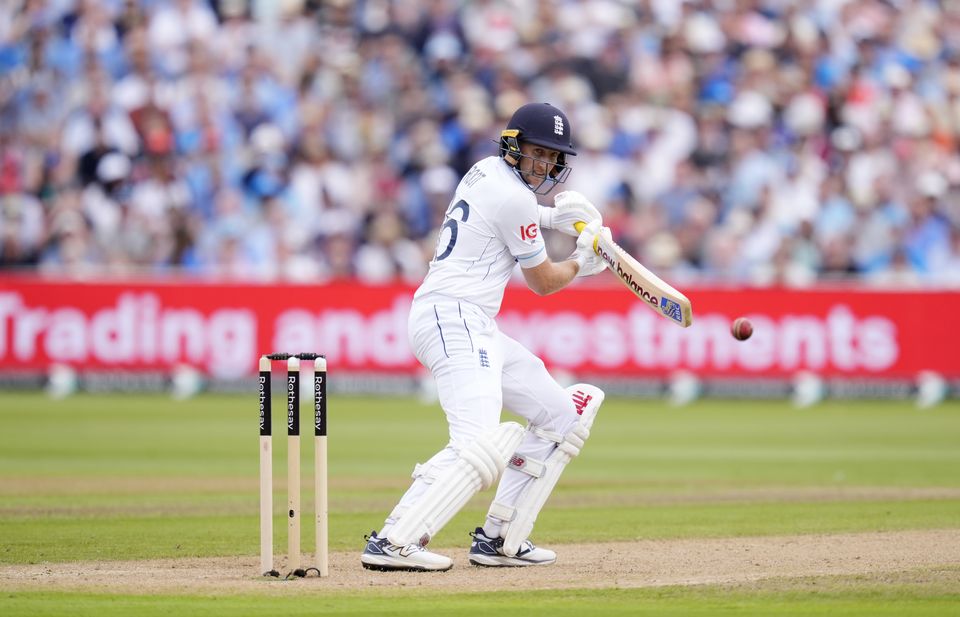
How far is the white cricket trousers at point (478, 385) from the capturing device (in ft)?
25.2

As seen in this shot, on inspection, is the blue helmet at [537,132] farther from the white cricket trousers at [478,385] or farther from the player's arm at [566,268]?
the white cricket trousers at [478,385]

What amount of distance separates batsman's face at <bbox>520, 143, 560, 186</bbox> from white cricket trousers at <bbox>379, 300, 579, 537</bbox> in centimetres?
74

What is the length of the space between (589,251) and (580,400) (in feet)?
2.67

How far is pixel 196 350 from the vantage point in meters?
20.0

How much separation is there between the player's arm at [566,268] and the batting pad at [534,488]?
2.50 feet

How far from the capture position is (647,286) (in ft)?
26.8

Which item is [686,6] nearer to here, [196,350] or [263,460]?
[196,350]

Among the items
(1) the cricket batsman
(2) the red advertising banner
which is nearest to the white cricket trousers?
(1) the cricket batsman

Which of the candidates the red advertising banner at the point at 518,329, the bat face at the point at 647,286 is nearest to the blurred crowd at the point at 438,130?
the red advertising banner at the point at 518,329

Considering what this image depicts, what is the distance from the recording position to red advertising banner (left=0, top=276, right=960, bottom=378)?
19797 millimetres

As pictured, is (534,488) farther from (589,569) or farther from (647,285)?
(647,285)

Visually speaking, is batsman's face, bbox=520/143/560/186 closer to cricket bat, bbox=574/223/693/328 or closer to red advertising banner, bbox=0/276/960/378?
cricket bat, bbox=574/223/693/328

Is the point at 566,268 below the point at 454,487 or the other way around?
the other way around

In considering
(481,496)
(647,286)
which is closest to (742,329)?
(647,286)
